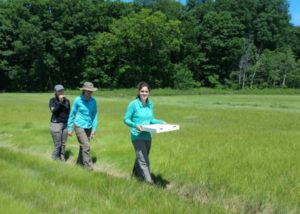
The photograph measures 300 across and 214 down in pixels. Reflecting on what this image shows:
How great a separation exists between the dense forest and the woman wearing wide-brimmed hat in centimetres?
7328

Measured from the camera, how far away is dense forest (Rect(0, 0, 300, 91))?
85812 mm

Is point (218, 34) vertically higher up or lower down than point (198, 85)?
higher up

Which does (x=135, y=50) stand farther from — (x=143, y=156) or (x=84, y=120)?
(x=143, y=156)

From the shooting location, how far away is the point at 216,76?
9438cm

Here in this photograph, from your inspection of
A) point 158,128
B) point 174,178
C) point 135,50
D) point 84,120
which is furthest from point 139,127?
A: point 135,50

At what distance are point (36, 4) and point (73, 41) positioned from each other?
35.1 ft

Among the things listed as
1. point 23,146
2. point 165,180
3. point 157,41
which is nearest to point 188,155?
point 165,180

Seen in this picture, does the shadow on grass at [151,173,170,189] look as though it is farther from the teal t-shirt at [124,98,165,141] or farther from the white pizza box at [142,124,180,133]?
the white pizza box at [142,124,180,133]

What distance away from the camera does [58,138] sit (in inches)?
519

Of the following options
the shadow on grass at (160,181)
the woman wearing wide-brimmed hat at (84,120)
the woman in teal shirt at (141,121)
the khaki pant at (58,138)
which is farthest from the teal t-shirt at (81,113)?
the woman in teal shirt at (141,121)

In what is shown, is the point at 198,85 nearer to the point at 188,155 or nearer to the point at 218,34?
the point at 218,34

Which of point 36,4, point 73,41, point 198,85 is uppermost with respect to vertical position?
point 36,4

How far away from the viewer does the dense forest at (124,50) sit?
282 ft

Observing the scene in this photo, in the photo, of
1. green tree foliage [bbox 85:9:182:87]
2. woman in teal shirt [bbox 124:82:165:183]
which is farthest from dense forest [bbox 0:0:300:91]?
woman in teal shirt [bbox 124:82:165:183]
